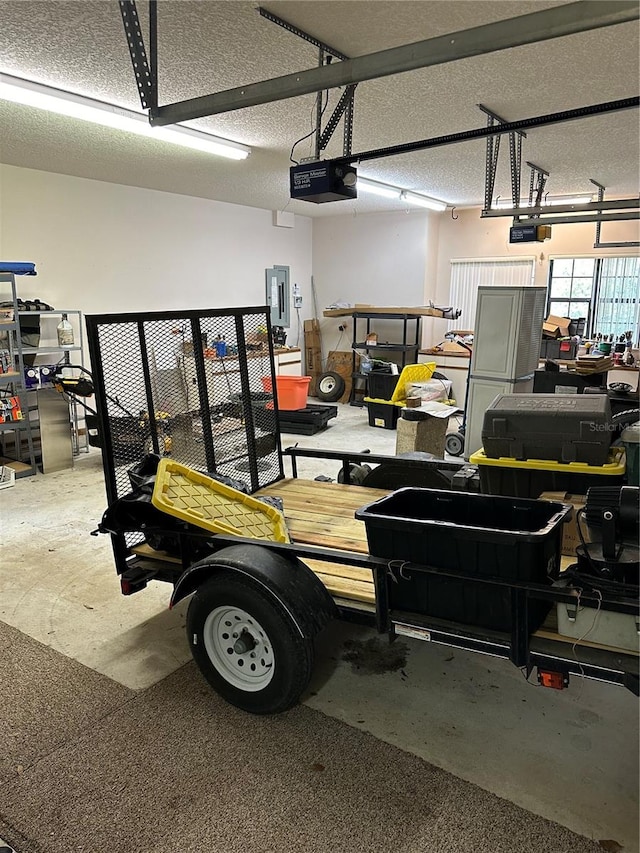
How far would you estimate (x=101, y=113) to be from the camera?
179 inches

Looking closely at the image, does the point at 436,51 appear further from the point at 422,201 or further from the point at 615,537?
the point at 422,201

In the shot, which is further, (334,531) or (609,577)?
(334,531)

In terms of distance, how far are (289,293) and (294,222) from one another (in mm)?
1308

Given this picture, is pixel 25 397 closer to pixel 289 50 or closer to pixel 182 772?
pixel 289 50

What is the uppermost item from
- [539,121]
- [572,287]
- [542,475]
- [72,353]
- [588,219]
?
[539,121]

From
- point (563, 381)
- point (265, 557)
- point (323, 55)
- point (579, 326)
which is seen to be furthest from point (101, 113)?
point (579, 326)

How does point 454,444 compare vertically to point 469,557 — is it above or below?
below

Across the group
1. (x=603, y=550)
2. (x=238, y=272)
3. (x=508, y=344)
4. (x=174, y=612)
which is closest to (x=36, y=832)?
(x=174, y=612)

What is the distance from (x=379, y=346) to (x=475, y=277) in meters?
2.12

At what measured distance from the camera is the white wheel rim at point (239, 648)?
2604 millimetres

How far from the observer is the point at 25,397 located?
6.33 metres

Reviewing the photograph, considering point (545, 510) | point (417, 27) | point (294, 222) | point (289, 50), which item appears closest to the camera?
point (545, 510)

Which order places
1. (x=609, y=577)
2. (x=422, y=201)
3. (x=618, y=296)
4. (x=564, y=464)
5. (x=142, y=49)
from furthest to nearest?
(x=618, y=296) → (x=422, y=201) → (x=564, y=464) → (x=142, y=49) → (x=609, y=577)

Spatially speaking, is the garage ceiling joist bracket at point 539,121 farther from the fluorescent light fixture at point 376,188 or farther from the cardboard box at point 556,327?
the cardboard box at point 556,327
